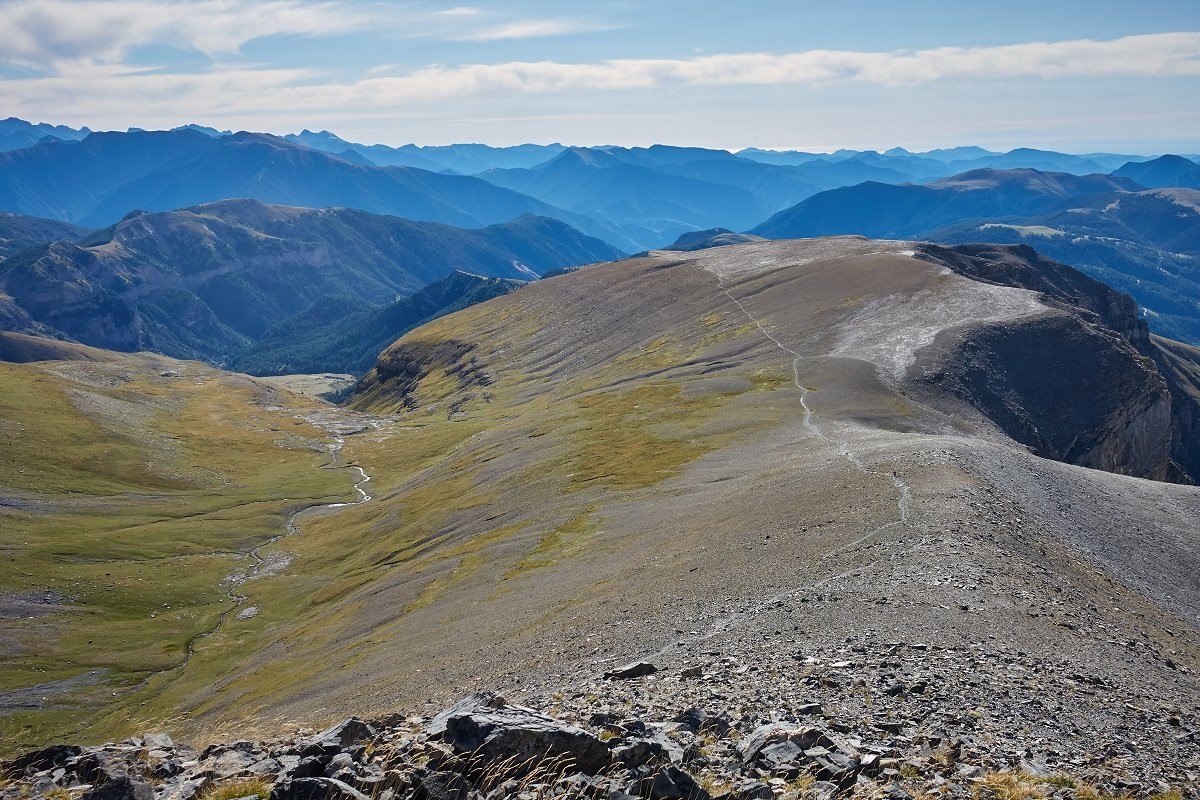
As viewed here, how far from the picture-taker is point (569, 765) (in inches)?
761

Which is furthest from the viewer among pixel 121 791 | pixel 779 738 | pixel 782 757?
pixel 779 738

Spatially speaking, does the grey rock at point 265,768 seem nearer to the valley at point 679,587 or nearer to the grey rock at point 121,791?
the valley at point 679,587

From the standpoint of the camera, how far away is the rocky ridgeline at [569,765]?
1862 cm

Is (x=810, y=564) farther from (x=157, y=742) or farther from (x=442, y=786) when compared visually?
(x=442, y=786)

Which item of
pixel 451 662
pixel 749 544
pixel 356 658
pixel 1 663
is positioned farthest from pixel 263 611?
pixel 749 544

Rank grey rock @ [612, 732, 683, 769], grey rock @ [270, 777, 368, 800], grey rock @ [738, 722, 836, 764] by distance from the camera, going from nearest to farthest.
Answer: grey rock @ [270, 777, 368, 800], grey rock @ [612, 732, 683, 769], grey rock @ [738, 722, 836, 764]

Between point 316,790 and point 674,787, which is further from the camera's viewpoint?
point 674,787

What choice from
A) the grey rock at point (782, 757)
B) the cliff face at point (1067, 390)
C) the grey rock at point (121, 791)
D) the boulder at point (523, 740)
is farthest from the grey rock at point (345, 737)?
the cliff face at point (1067, 390)

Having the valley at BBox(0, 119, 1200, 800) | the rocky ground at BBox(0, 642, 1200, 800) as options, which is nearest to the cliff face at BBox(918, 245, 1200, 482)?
the valley at BBox(0, 119, 1200, 800)

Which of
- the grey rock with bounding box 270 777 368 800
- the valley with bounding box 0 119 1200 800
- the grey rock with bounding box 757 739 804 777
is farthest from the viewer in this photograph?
the valley with bounding box 0 119 1200 800

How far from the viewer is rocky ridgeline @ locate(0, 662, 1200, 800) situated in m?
18.6

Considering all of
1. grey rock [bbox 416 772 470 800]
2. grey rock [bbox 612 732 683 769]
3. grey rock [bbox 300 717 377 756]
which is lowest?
grey rock [bbox 300 717 377 756]

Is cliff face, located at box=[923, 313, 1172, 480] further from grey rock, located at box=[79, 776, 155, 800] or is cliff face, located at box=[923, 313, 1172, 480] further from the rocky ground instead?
grey rock, located at box=[79, 776, 155, 800]

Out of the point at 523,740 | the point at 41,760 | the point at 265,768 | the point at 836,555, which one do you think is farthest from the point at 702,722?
the point at 836,555
